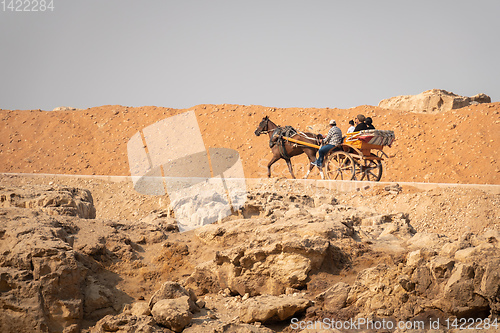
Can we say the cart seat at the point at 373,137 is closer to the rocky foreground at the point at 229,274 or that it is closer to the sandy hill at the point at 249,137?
the rocky foreground at the point at 229,274

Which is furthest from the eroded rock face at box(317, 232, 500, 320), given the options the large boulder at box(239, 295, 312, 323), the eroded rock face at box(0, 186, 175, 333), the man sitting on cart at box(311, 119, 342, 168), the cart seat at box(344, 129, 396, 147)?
the man sitting on cart at box(311, 119, 342, 168)

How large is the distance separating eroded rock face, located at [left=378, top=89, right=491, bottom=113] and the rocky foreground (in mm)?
19956

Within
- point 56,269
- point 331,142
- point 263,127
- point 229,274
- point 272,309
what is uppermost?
point 263,127

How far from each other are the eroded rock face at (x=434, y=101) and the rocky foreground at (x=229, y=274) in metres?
20.0

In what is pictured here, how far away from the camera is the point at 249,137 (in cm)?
2541

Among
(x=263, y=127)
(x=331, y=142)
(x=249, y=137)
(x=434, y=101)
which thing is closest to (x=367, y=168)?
(x=331, y=142)

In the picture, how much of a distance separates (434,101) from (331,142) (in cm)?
1499

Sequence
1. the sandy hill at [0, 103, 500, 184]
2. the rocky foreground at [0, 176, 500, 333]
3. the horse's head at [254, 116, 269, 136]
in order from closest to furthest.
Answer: the rocky foreground at [0, 176, 500, 333] < the horse's head at [254, 116, 269, 136] < the sandy hill at [0, 103, 500, 184]

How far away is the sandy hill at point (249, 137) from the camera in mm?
20625

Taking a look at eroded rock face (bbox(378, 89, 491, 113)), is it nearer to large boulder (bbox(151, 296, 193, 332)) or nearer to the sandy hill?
the sandy hill

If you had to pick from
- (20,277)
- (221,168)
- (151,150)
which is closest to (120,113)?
(151,150)

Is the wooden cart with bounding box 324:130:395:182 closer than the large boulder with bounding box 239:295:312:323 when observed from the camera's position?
No

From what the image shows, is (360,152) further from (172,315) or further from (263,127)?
(172,315)

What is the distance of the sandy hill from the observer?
2062cm
